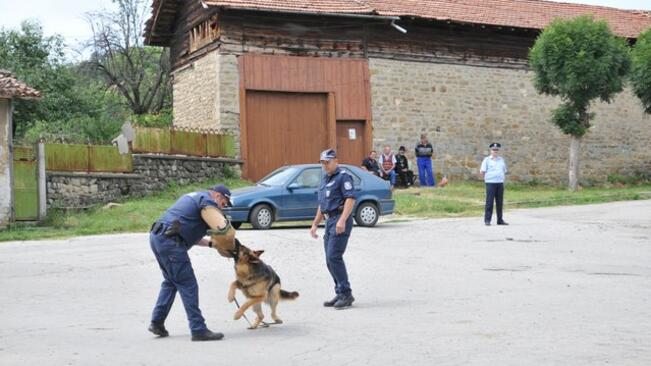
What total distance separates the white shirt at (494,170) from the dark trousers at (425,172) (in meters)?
10.3

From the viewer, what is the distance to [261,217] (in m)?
19.0

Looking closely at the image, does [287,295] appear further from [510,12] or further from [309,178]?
[510,12]

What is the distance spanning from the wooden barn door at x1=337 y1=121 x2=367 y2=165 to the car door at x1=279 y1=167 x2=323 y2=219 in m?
9.84

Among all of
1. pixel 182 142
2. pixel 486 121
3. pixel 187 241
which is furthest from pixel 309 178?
pixel 486 121

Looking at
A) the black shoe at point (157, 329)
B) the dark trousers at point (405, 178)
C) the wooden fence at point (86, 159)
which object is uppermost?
the wooden fence at point (86, 159)

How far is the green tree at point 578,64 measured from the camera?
95.2 ft

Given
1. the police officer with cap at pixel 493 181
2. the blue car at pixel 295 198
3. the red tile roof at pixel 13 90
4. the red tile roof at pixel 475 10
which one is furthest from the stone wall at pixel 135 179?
the police officer with cap at pixel 493 181

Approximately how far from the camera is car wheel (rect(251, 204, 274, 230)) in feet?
62.0

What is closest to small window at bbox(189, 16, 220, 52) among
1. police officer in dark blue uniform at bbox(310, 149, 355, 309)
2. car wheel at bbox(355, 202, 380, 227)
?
car wheel at bbox(355, 202, 380, 227)

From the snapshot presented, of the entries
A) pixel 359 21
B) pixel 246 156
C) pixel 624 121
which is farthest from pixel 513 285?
pixel 624 121

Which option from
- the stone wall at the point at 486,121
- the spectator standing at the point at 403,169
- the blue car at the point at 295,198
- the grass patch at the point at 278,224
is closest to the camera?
the blue car at the point at 295,198

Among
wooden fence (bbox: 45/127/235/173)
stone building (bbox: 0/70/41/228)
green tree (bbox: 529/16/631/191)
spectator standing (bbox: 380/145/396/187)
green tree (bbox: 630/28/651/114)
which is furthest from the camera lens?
green tree (bbox: 630/28/651/114)

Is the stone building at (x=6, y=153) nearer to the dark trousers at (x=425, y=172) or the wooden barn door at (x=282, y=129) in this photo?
the wooden barn door at (x=282, y=129)

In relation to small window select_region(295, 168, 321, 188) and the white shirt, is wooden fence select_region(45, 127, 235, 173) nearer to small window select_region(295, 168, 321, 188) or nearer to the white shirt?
small window select_region(295, 168, 321, 188)
